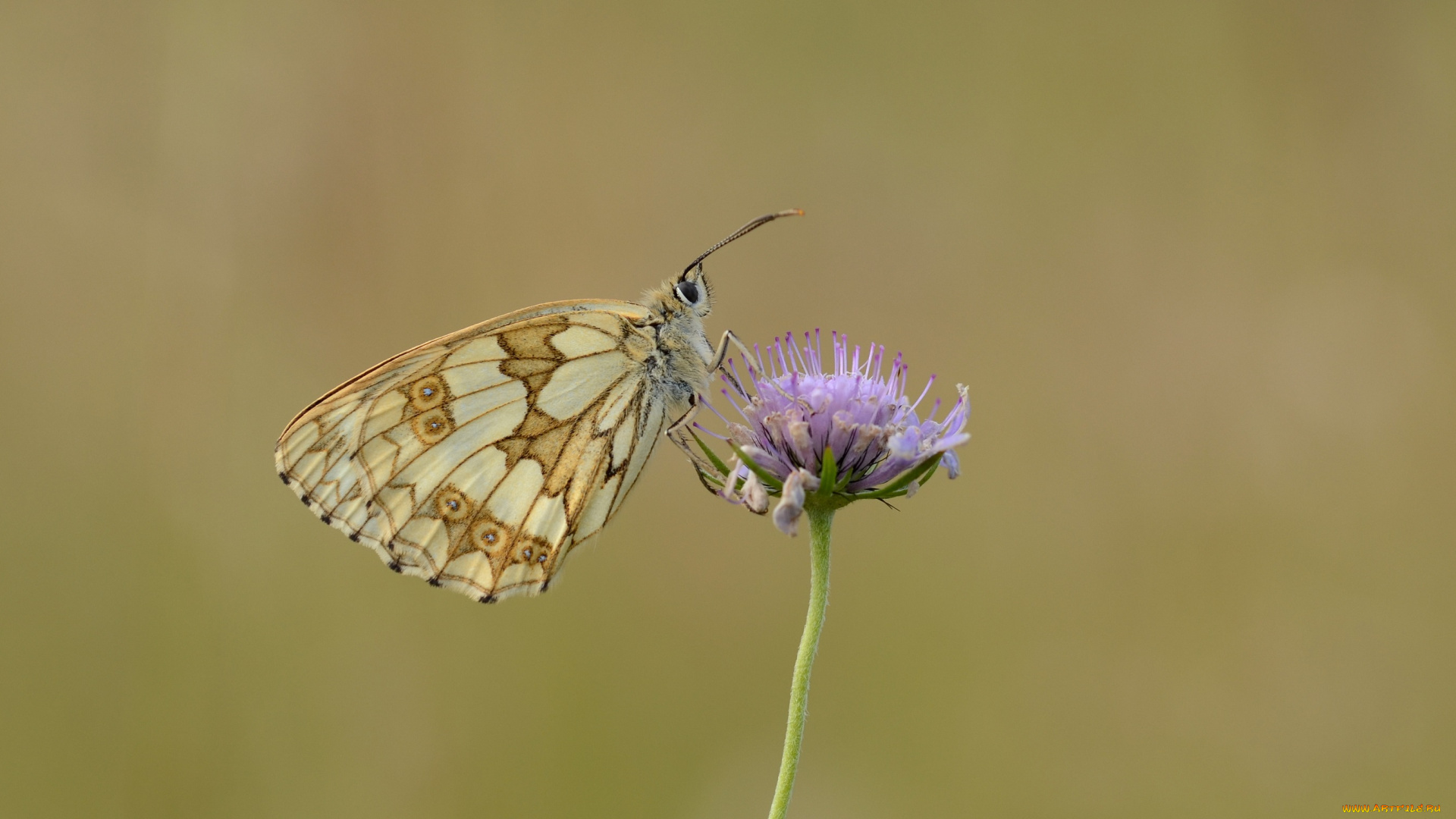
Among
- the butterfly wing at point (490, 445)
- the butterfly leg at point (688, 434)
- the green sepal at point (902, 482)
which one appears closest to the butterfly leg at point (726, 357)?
the butterfly leg at point (688, 434)

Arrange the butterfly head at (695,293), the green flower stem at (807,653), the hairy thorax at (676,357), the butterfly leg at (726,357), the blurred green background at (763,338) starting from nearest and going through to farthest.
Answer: the green flower stem at (807,653) < the butterfly leg at (726,357) < the hairy thorax at (676,357) < the butterfly head at (695,293) < the blurred green background at (763,338)

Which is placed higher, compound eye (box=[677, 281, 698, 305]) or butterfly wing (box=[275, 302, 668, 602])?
compound eye (box=[677, 281, 698, 305])

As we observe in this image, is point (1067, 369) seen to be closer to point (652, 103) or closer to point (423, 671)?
point (652, 103)

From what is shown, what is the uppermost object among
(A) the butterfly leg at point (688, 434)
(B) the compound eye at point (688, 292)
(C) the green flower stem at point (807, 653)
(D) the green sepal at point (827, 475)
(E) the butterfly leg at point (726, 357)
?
(B) the compound eye at point (688, 292)

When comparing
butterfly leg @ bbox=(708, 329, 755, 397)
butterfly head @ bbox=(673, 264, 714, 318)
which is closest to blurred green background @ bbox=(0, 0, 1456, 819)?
butterfly head @ bbox=(673, 264, 714, 318)

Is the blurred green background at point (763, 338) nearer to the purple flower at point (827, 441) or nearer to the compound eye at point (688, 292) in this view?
the compound eye at point (688, 292)

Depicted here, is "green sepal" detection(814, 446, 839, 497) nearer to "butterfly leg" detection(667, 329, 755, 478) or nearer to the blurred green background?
"butterfly leg" detection(667, 329, 755, 478)
